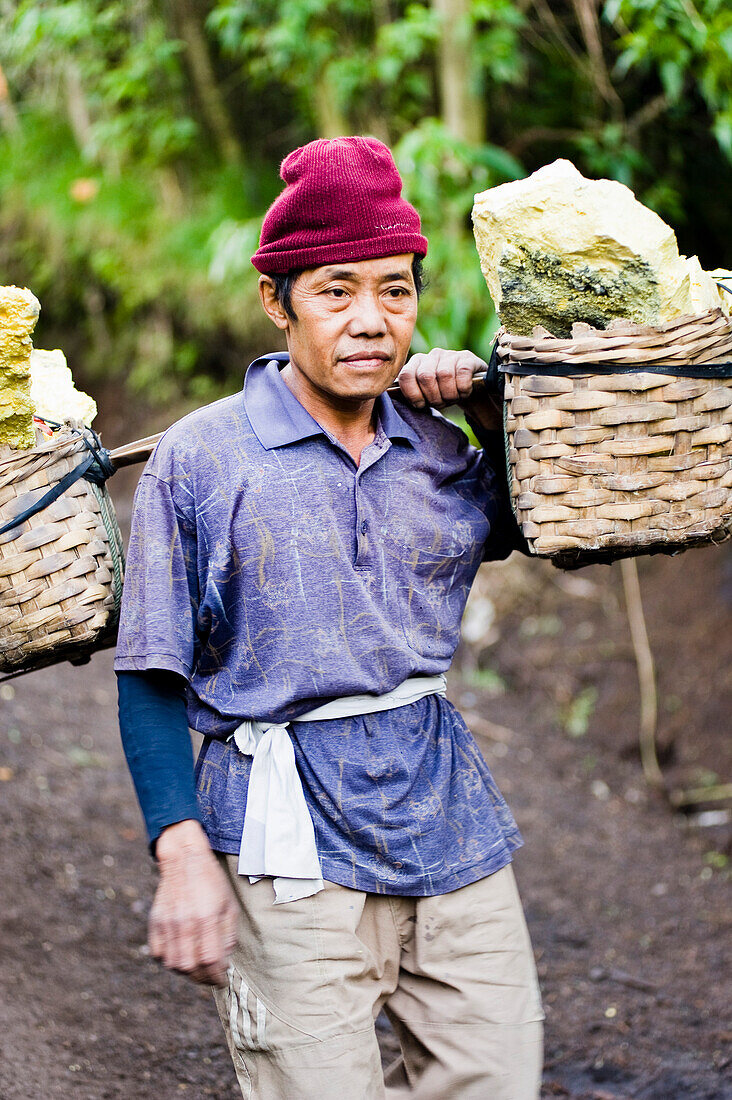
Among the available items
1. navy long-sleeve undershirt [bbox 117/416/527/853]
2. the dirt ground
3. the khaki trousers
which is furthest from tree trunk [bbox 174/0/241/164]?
the khaki trousers

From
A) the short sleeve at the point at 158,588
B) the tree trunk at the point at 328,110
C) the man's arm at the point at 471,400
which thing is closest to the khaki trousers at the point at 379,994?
the short sleeve at the point at 158,588

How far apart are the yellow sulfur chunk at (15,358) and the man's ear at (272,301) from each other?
1.26 feet


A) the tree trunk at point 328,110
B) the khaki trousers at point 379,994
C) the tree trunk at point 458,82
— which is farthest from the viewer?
the tree trunk at point 328,110

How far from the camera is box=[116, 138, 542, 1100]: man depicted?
1644 mm

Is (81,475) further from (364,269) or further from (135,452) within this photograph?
(364,269)

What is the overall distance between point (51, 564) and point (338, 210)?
0.72m

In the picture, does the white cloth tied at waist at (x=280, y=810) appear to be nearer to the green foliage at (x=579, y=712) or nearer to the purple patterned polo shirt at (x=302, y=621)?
the purple patterned polo shirt at (x=302, y=621)

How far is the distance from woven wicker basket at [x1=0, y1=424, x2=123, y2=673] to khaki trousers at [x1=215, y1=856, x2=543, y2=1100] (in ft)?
1.47

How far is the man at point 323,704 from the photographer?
164cm

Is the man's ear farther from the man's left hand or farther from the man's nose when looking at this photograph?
the man's left hand

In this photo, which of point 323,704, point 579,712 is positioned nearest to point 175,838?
point 323,704

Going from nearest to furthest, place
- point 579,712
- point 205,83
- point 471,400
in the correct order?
point 471,400
point 579,712
point 205,83

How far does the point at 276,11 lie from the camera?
5.27 m

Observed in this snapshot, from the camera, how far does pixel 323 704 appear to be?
5.67ft
